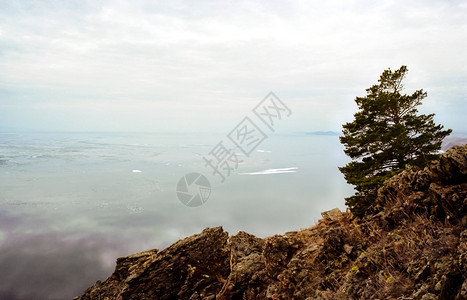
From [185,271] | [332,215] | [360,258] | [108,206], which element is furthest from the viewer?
[108,206]

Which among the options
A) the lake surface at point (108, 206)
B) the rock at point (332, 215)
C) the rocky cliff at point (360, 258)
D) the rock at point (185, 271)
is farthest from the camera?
the lake surface at point (108, 206)

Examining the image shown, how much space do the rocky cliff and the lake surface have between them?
5579cm

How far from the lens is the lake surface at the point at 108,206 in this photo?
61.9 m

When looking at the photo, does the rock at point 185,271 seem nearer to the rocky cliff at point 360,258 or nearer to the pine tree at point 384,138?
the rocky cliff at point 360,258

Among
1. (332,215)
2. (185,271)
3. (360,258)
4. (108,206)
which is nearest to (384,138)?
(332,215)

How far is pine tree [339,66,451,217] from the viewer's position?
55.8 feet

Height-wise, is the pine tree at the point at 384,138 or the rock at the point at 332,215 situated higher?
the pine tree at the point at 384,138

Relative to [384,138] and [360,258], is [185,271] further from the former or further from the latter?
[384,138]

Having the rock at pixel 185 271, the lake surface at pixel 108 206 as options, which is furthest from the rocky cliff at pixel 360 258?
the lake surface at pixel 108 206

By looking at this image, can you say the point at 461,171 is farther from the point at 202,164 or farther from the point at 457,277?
the point at 202,164

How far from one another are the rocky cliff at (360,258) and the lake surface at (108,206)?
183 feet

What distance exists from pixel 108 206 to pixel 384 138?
108m

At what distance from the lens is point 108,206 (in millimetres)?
100375

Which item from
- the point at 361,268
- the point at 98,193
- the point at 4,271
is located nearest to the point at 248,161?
the point at 98,193
